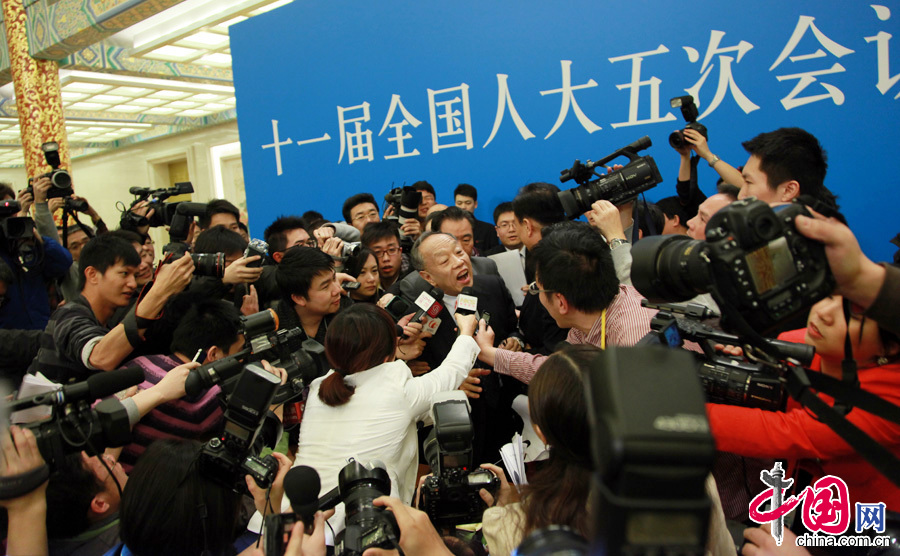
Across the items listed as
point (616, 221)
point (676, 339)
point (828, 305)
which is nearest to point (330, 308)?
point (616, 221)

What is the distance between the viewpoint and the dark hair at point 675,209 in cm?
284

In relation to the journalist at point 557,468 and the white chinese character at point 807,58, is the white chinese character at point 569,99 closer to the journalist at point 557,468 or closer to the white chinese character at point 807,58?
the white chinese character at point 807,58

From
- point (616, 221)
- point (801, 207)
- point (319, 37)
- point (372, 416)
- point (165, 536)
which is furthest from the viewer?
point (319, 37)

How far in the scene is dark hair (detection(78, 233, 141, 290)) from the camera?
7.04ft

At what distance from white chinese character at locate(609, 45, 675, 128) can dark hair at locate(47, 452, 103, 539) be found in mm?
3033

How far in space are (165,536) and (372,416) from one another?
58cm

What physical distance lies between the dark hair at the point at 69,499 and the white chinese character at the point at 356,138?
134 inches

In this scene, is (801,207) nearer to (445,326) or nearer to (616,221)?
(616,221)

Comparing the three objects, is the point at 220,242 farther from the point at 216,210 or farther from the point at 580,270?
the point at 580,270

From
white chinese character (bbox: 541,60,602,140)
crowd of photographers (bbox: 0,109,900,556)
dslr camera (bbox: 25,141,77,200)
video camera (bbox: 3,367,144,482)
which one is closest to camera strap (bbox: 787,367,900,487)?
crowd of photographers (bbox: 0,109,900,556)

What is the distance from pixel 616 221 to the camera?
1.92 m

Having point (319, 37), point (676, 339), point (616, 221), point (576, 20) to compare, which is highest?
point (319, 37)

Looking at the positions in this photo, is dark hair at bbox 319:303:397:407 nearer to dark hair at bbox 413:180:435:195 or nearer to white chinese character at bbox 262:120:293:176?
dark hair at bbox 413:180:435:195

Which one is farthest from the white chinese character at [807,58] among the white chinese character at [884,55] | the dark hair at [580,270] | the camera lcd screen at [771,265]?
the camera lcd screen at [771,265]
